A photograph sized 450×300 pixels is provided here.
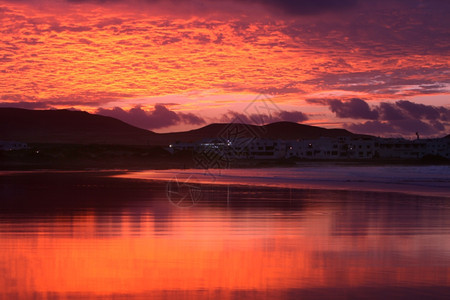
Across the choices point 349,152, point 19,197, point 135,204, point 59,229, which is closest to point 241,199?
point 135,204

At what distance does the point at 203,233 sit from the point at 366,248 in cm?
403

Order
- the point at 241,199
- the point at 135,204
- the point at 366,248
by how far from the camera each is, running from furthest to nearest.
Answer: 1. the point at 241,199
2. the point at 135,204
3. the point at 366,248

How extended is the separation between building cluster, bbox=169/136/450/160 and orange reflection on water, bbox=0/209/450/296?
132 meters

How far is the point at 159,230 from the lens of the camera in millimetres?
14938

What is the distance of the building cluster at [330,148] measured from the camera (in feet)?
505

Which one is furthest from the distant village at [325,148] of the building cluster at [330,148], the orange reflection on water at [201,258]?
the orange reflection on water at [201,258]

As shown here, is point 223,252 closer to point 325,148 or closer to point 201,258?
point 201,258

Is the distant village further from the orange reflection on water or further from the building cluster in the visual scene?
the orange reflection on water

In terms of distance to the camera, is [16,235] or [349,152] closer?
[16,235]

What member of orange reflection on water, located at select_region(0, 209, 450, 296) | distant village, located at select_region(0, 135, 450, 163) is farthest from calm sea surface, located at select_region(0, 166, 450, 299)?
distant village, located at select_region(0, 135, 450, 163)

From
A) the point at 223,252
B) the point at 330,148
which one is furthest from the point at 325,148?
the point at 223,252

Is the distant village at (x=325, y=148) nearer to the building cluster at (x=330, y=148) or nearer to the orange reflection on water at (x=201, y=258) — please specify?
the building cluster at (x=330, y=148)

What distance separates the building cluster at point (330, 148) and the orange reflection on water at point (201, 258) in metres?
132

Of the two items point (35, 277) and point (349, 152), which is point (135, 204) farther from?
point (349, 152)
